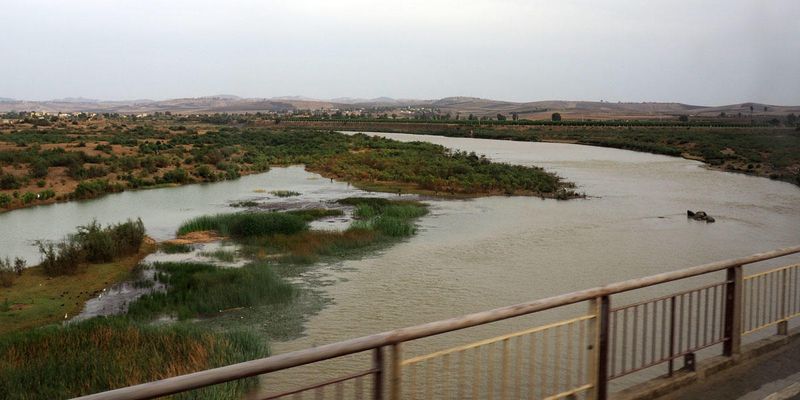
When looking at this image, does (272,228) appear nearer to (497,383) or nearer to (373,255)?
(373,255)

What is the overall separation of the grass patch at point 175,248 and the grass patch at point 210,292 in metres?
2.91

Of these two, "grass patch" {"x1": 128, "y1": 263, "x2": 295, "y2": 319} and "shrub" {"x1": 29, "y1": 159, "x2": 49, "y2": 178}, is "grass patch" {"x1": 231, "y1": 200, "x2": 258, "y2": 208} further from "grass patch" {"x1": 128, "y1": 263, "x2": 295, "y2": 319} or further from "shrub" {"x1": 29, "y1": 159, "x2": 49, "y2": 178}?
"shrub" {"x1": 29, "y1": 159, "x2": 49, "y2": 178}

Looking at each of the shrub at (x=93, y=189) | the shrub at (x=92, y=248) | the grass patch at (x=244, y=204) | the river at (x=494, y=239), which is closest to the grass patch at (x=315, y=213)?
the grass patch at (x=244, y=204)

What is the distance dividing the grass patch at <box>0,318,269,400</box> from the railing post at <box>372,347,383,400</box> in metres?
4.10

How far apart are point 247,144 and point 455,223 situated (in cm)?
3708

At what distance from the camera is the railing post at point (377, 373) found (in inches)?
148

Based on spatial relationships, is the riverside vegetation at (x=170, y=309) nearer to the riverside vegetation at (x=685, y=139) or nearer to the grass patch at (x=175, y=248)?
the grass patch at (x=175, y=248)

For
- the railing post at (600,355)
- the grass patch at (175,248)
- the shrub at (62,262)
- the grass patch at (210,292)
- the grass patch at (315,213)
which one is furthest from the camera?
the grass patch at (315,213)

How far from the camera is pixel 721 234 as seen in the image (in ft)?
70.2

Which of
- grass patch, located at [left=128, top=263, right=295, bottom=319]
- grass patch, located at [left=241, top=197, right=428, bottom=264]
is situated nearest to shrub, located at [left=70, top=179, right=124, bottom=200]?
grass patch, located at [left=241, top=197, right=428, bottom=264]

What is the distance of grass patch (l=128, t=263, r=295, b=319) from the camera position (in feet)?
41.7

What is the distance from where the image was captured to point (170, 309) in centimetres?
1279

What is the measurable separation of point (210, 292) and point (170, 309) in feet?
3.02

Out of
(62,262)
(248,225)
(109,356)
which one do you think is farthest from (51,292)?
(248,225)
